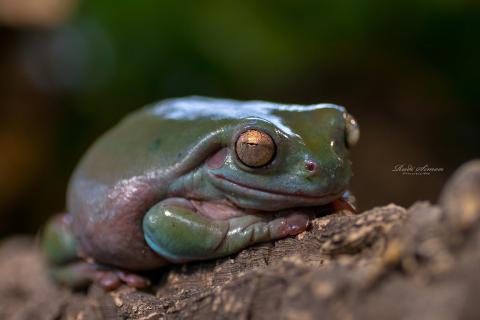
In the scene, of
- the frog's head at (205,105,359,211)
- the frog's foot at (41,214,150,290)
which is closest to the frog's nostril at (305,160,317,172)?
the frog's head at (205,105,359,211)

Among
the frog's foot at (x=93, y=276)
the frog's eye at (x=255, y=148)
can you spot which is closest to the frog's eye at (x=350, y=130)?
the frog's eye at (x=255, y=148)

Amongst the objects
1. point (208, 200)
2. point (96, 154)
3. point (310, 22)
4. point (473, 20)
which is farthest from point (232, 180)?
point (473, 20)

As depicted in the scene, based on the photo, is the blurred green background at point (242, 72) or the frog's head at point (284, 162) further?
the blurred green background at point (242, 72)

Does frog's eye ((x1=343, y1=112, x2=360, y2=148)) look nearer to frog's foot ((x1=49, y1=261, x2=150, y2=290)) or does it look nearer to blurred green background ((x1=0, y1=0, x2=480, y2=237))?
frog's foot ((x1=49, y1=261, x2=150, y2=290))

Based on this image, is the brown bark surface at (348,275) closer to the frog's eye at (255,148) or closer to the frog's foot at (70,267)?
the frog's foot at (70,267)

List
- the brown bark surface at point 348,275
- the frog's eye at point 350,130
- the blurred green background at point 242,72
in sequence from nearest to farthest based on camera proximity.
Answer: the brown bark surface at point 348,275 < the frog's eye at point 350,130 < the blurred green background at point 242,72

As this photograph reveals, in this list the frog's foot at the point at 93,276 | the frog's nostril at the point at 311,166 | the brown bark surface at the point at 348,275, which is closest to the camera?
the brown bark surface at the point at 348,275
